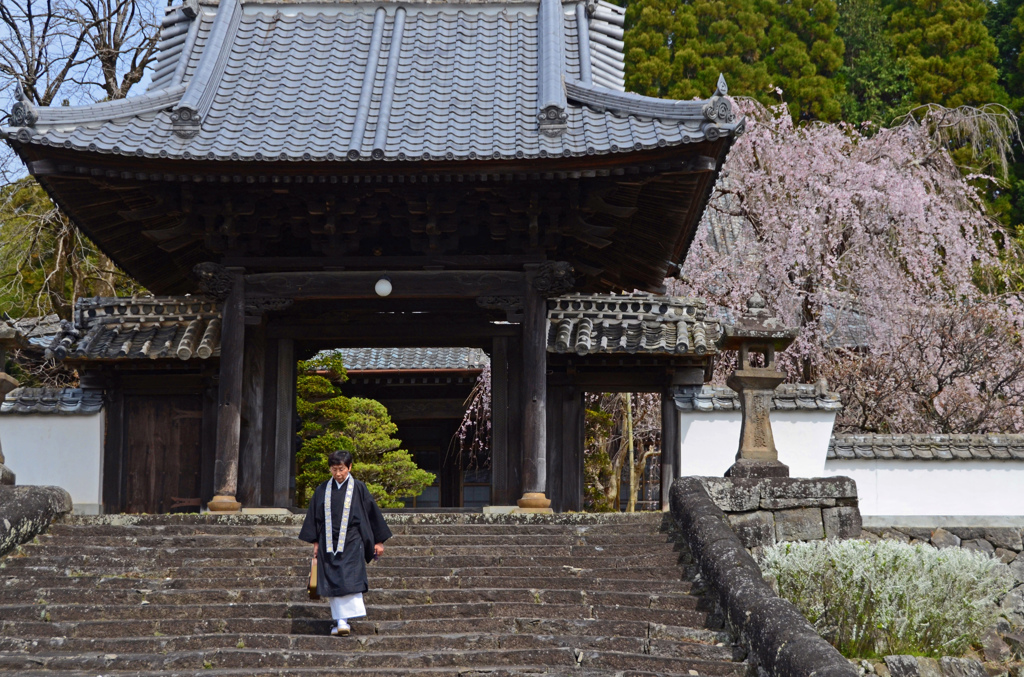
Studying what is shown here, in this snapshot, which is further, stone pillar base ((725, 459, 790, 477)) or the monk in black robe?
stone pillar base ((725, 459, 790, 477))

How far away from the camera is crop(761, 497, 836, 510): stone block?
31.8 feet

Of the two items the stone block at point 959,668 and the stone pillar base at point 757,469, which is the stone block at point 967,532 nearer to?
the stone pillar base at point 757,469

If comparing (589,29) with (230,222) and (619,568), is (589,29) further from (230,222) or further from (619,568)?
(619,568)

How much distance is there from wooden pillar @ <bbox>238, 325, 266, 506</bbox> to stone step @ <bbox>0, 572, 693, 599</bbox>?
3.87 metres

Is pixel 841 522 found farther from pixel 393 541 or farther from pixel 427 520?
pixel 393 541

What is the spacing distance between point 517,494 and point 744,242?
7.89m

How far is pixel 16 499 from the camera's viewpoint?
9.00 meters

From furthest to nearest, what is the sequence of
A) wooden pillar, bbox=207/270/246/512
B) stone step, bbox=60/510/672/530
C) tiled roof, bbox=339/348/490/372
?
tiled roof, bbox=339/348/490/372 < wooden pillar, bbox=207/270/246/512 < stone step, bbox=60/510/672/530

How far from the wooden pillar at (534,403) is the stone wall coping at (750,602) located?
1872 millimetres

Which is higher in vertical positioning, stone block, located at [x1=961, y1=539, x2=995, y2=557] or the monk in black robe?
the monk in black robe

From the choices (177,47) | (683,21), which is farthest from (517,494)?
(683,21)

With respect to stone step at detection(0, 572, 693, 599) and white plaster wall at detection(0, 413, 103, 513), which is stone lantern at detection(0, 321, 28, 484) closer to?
stone step at detection(0, 572, 693, 599)

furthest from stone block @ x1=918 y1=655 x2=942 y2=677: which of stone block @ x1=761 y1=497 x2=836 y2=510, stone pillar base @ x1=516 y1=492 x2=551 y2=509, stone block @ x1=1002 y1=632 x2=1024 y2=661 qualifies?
stone pillar base @ x1=516 y1=492 x2=551 y2=509

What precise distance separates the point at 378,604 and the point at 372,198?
4.55 metres
